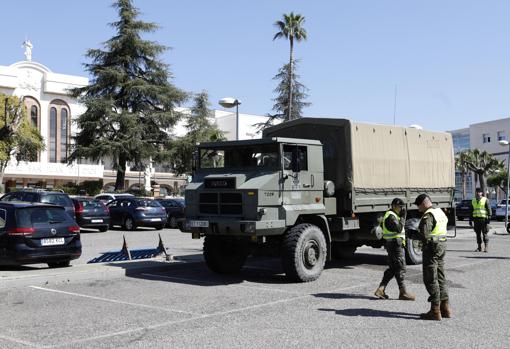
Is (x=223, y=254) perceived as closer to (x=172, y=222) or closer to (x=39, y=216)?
(x=39, y=216)

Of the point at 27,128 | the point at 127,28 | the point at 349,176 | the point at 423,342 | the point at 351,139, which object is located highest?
the point at 127,28

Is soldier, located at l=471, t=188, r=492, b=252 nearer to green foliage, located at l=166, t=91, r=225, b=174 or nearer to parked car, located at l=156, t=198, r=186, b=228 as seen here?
parked car, located at l=156, t=198, r=186, b=228

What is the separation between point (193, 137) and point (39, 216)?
41905mm

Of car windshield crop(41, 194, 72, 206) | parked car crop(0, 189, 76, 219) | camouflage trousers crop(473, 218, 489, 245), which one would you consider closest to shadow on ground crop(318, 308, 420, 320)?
A: camouflage trousers crop(473, 218, 489, 245)

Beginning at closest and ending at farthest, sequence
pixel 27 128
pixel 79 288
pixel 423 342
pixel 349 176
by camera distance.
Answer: pixel 423 342 → pixel 79 288 → pixel 349 176 → pixel 27 128

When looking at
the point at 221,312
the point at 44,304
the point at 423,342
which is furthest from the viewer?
the point at 44,304

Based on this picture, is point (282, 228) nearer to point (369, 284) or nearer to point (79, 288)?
point (369, 284)

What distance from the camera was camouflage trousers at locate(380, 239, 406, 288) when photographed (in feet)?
29.6

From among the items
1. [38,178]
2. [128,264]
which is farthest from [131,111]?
[128,264]

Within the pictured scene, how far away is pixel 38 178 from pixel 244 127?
1413 inches

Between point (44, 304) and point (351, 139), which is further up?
point (351, 139)

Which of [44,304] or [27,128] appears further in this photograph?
[27,128]

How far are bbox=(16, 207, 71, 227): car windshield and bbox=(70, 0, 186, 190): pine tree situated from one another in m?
33.4

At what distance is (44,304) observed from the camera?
8.65 m
